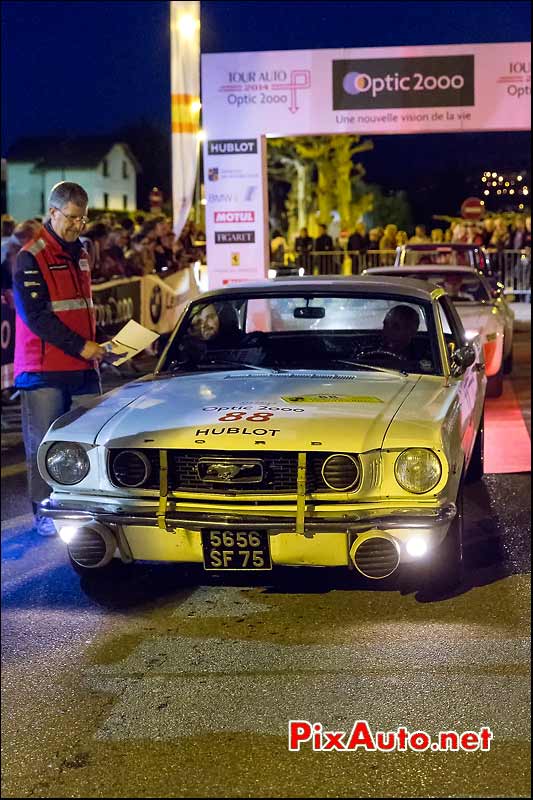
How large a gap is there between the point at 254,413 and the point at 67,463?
2.78 feet

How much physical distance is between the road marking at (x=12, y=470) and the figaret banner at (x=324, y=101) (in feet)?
23.8

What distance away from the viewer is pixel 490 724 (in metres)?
3.96

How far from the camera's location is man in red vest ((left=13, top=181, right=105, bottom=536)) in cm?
562

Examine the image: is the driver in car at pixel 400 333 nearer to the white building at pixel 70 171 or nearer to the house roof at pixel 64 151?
the white building at pixel 70 171

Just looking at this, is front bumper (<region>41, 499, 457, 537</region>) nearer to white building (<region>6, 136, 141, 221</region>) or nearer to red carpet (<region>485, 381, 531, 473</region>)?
red carpet (<region>485, 381, 531, 473</region>)

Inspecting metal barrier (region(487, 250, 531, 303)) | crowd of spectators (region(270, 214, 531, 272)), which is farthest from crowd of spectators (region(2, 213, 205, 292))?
metal barrier (region(487, 250, 531, 303))

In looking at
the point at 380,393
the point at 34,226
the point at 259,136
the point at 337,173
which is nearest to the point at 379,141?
the point at 337,173

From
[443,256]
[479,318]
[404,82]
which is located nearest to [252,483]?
[479,318]

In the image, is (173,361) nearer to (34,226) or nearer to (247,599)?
(247,599)

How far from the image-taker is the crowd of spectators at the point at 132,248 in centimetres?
1327

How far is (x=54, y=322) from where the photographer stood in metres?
5.77

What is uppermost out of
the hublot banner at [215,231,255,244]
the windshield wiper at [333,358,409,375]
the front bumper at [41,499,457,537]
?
the hublot banner at [215,231,255,244]

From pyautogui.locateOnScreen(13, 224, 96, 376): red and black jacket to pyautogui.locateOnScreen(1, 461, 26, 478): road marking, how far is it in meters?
2.79

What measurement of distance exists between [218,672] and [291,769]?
87 centimetres
